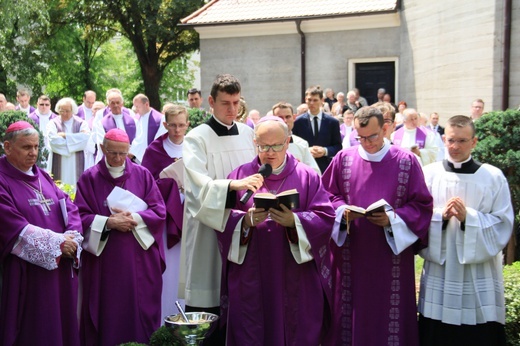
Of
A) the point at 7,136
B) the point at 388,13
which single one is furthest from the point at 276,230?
the point at 388,13

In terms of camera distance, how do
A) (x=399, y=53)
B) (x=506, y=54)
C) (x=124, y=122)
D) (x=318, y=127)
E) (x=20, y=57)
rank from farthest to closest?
(x=20, y=57) → (x=399, y=53) → (x=506, y=54) → (x=124, y=122) → (x=318, y=127)

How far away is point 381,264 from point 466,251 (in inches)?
27.7

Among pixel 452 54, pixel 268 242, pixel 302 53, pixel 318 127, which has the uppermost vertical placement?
pixel 302 53

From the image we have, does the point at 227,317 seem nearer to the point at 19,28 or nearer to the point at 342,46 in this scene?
the point at 342,46

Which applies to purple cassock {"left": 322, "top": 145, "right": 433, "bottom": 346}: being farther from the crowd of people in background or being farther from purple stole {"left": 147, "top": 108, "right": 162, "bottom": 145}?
purple stole {"left": 147, "top": 108, "right": 162, "bottom": 145}

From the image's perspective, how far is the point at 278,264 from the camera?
5293 mm

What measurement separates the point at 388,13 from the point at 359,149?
48.5 ft

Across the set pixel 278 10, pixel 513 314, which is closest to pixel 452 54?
pixel 278 10

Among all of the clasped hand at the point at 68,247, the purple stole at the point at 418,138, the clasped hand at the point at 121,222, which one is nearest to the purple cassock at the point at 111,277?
the clasped hand at the point at 121,222

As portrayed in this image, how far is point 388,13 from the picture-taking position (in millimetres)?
19750

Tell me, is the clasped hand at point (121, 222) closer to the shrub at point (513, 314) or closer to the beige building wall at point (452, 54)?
the shrub at point (513, 314)

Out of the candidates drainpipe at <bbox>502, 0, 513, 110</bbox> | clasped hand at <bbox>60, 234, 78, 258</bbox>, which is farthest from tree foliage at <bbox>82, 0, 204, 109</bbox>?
clasped hand at <bbox>60, 234, 78, 258</bbox>

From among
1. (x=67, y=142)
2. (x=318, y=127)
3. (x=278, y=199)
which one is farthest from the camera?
(x=67, y=142)

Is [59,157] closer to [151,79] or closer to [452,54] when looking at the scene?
[452,54]
